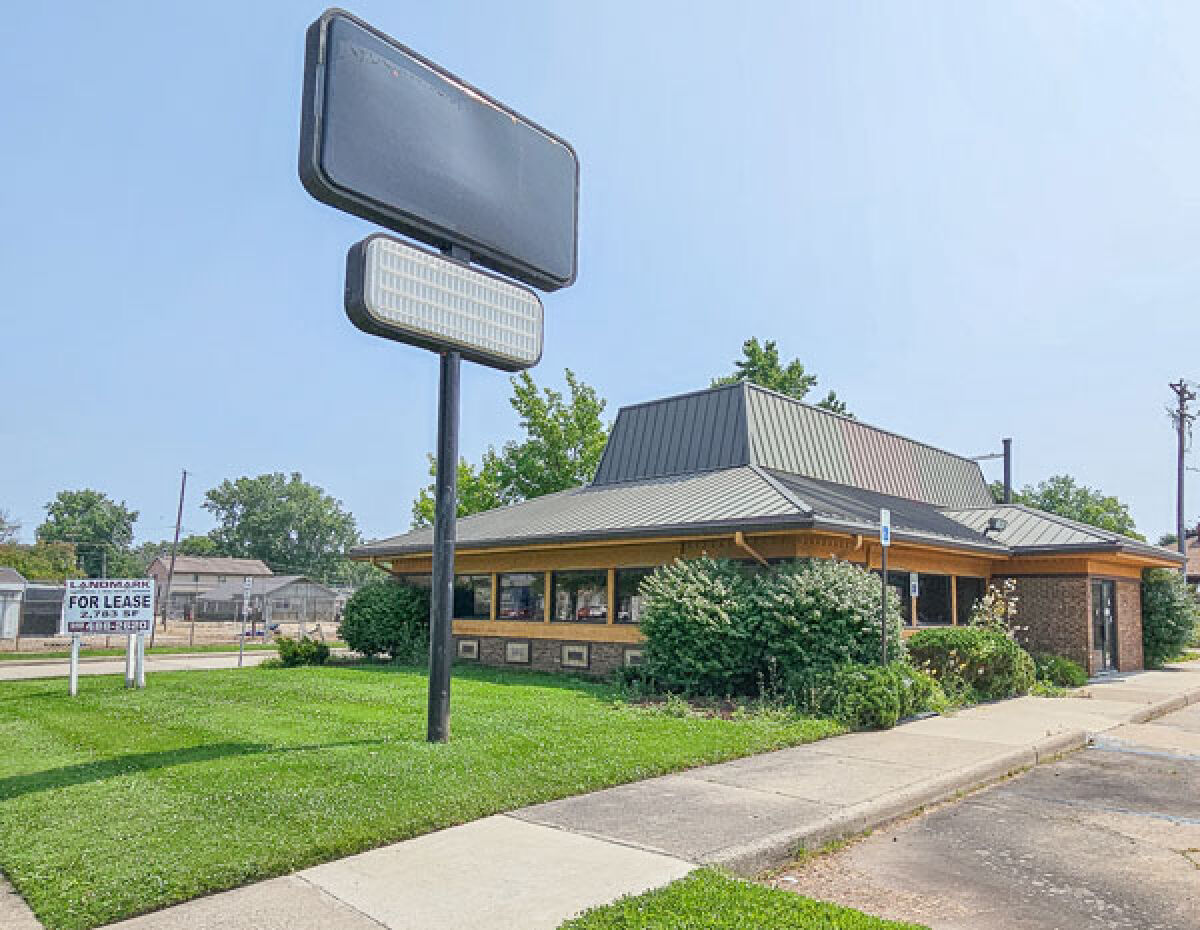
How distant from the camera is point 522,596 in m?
18.4

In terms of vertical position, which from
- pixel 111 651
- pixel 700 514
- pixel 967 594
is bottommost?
pixel 111 651

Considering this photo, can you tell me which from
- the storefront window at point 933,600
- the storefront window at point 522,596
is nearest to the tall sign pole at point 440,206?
the storefront window at point 522,596

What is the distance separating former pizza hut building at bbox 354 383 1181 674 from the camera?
14.8m

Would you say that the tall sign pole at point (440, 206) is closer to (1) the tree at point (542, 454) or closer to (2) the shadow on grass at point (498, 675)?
(2) the shadow on grass at point (498, 675)

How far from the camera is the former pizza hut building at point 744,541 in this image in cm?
1479

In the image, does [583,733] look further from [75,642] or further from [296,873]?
[75,642]

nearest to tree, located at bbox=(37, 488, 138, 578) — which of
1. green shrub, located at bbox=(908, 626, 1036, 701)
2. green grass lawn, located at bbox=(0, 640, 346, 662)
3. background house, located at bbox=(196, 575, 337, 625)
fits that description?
background house, located at bbox=(196, 575, 337, 625)

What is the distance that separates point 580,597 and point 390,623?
5443 millimetres

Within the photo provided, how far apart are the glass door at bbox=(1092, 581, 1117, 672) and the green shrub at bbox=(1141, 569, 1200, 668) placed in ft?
8.58

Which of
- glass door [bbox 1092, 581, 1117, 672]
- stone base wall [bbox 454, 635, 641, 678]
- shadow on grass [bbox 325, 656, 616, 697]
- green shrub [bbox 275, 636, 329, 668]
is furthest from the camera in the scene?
green shrub [bbox 275, 636, 329, 668]

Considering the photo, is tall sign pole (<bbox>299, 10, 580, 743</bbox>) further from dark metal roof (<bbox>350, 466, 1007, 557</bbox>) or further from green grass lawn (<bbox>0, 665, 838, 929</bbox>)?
dark metal roof (<bbox>350, 466, 1007, 557</bbox>)

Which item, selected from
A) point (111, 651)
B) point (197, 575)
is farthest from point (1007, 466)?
point (197, 575)

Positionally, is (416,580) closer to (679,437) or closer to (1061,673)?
(679,437)

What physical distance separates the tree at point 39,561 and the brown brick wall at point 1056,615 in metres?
62.4
